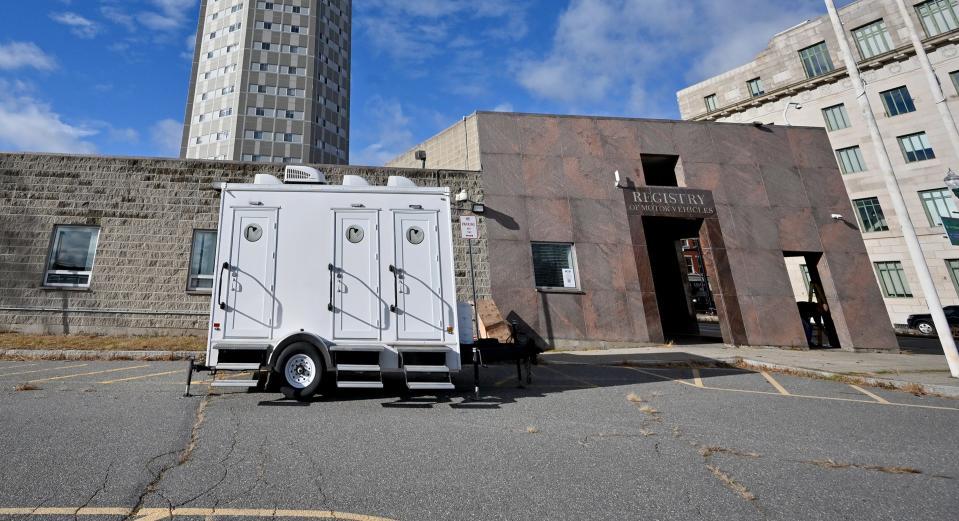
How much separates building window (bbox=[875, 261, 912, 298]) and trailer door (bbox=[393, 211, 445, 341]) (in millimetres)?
39184

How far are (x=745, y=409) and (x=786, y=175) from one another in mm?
14751

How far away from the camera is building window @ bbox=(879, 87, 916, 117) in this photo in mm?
31125

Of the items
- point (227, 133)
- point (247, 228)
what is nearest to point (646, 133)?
point (247, 228)

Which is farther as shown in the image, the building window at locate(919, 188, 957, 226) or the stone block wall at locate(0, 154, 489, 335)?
the building window at locate(919, 188, 957, 226)

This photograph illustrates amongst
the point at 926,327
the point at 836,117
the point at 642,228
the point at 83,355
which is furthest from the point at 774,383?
the point at 836,117

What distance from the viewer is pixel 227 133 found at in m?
63.9

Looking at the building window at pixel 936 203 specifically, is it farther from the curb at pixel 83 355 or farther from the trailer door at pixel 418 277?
the curb at pixel 83 355

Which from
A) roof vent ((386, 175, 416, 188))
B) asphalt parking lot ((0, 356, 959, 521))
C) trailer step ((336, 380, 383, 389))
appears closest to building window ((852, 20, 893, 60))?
asphalt parking lot ((0, 356, 959, 521))

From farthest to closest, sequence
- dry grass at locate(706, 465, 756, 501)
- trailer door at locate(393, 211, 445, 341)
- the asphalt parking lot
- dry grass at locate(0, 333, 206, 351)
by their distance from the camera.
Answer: dry grass at locate(0, 333, 206, 351) → trailer door at locate(393, 211, 445, 341) → dry grass at locate(706, 465, 756, 501) → the asphalt parking lot

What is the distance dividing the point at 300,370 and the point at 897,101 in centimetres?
4721

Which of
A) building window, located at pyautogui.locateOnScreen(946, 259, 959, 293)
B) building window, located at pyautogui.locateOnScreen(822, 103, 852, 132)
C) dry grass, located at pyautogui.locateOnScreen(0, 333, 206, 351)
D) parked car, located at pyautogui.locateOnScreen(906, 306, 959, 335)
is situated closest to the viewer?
dry grass, located at pyautogui.locateOnScreen(0, 333, 206, 351)

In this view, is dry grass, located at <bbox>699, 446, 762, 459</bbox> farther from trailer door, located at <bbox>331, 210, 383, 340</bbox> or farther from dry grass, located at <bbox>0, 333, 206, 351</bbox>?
dry grass, located at <bbox>0, 333, 206, 351</bbox>

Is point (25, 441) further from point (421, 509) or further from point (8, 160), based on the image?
point (8, 160)

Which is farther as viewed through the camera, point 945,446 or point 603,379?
point 603,379
